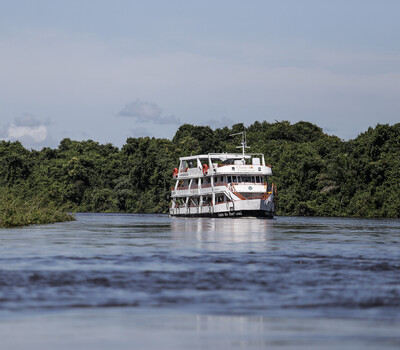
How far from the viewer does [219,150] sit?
143000 millimetres

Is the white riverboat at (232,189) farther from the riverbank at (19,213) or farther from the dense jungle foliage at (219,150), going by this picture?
the riverbank at (19,213)

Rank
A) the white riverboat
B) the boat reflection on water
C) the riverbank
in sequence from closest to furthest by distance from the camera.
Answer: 1. the boat reflection on water
2. the riverbank
3. the white riverboat

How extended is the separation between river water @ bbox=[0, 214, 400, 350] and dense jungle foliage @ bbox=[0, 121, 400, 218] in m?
69.7

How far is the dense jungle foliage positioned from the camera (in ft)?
310

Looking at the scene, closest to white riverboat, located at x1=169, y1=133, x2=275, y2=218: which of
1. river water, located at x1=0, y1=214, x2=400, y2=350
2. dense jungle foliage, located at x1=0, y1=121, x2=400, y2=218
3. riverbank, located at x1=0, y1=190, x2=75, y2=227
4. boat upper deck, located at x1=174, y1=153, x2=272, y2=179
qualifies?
boat upper deck, located at x1=174, y1=153, x2=272, y2=179

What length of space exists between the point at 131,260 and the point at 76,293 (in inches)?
287

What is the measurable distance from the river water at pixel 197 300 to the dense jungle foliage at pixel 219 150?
69.7 metres

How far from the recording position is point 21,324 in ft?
36.0

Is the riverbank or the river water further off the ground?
the riverbank

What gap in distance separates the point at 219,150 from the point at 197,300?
12971cm

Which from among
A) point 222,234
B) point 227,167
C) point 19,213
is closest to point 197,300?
point 222,234

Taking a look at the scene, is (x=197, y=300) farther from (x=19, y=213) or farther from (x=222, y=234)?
(x=19, y=213)

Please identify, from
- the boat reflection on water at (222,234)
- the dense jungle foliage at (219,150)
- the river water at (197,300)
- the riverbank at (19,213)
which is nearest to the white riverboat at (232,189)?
the dense jungle foliage at (219,150)

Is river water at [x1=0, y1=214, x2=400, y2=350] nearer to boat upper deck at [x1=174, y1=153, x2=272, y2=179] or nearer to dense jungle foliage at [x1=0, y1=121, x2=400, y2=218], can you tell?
boat upper deck at [x1=174, y1=153, x2=272, y2=179]
